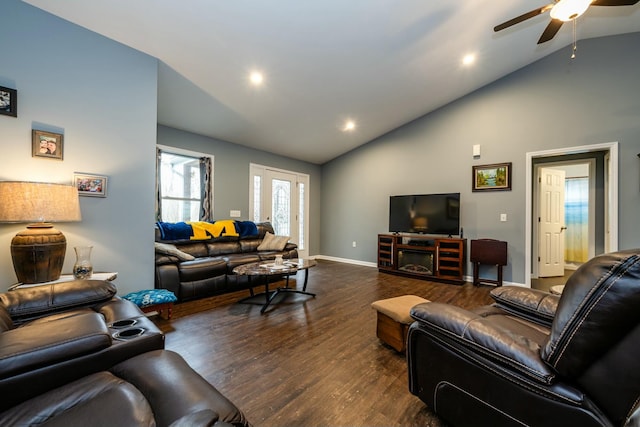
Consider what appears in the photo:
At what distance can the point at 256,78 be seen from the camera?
11.1 ft

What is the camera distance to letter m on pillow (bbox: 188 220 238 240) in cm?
409

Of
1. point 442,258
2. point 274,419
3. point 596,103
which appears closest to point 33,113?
point 274,419

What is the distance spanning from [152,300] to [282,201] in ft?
12.5

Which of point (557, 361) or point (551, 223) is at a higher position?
point (551, 223)

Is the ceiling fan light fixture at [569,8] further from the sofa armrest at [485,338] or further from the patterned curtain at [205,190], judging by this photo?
the patterned curtain at [205,190]

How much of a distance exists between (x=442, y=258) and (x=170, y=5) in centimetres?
483

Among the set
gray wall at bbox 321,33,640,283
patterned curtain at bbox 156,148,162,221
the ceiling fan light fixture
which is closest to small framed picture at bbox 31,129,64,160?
patterned curtain at bbox 156,148,162,221

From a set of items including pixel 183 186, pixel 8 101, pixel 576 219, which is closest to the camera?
pixel 8 101

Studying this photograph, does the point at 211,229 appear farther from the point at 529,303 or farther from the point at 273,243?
the point at 529,303

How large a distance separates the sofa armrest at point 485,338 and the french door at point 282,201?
4615 millimetres

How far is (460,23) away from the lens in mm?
2959

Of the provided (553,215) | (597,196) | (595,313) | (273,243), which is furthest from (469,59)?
(273,243)

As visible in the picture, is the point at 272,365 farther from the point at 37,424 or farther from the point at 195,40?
the point at 195,40

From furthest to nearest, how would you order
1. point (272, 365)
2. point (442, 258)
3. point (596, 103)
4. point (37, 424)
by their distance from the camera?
A: 1. point (442, 258)
2. point (596, 103)
3. point (272, 365)
4. point (37, 424)
